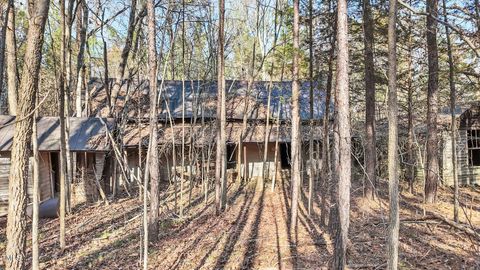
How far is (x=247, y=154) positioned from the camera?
2053cm

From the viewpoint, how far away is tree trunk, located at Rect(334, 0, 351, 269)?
5.97 meters

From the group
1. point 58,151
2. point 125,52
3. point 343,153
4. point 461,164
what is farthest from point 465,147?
point 58,151

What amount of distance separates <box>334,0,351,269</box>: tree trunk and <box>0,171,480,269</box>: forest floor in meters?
0.77

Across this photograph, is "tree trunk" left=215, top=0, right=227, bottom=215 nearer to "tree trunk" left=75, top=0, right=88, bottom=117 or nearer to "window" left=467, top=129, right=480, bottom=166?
"tree trunk" left=75, top=0, right=88, bottom=117

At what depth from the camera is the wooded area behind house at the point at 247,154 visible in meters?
6.06

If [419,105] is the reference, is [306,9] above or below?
above

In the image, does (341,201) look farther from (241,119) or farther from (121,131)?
(241,119)

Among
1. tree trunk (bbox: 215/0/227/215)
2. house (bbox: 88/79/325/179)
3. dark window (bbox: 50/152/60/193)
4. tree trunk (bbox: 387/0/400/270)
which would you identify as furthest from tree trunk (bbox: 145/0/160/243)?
house (bbox: 88/79/325/179)

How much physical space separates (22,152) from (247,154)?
15202mm

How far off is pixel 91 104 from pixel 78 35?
3667 mm

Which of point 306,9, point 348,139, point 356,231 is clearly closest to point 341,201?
point 348,139

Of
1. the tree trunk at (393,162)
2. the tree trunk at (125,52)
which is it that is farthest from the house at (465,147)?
the tree trunk at (125,52)

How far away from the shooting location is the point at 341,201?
6.04 meters

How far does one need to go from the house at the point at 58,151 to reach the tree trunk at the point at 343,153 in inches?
395
